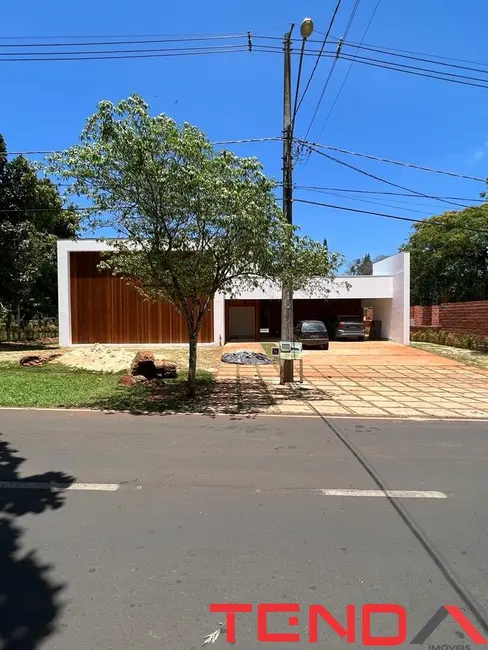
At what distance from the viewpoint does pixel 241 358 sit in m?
18.2

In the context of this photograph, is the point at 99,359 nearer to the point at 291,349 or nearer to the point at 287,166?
the point at 291,349

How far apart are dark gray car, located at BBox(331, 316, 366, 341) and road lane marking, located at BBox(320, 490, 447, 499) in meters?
22.9

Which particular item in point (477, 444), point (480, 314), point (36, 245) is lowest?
point (477, 444)

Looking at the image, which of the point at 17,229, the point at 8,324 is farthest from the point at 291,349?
the point at 8,324

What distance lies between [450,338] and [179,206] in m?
19.9

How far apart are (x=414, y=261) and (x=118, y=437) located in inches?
1352

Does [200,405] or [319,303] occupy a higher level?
[319,303]

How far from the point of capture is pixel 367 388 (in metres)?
12.4

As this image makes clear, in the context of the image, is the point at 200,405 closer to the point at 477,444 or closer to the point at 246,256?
the point at 246,256

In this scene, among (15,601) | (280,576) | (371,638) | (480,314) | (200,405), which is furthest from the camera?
(480,314)

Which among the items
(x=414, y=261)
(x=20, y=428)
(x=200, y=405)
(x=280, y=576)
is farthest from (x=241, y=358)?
(x=414, y=261)

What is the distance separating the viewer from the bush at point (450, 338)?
2189 cm

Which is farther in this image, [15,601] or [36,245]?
[36,245]

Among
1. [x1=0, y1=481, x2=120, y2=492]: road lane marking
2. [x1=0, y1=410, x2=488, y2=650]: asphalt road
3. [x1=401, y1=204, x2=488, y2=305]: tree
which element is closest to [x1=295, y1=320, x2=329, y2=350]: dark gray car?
[x1=401, y1=204, x2=488, y2=305]: tree
